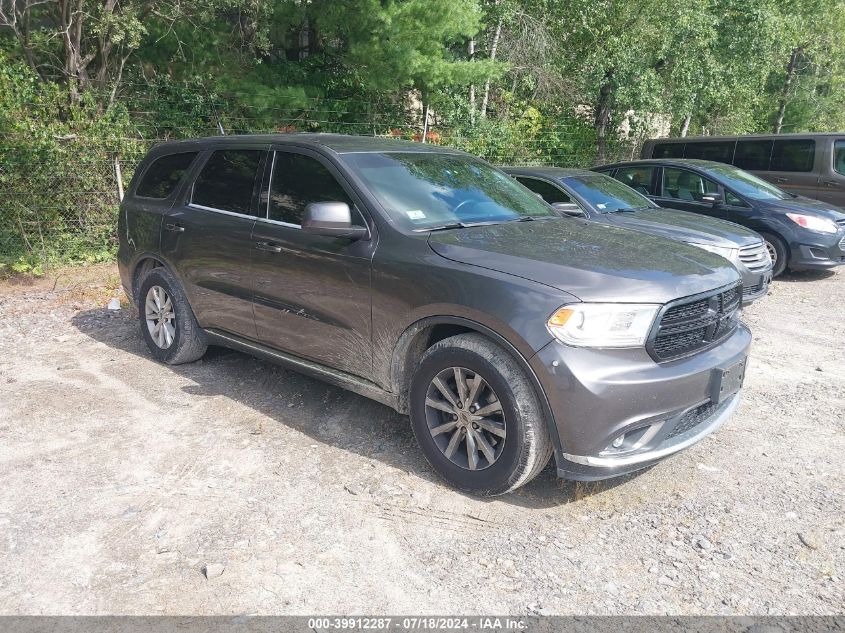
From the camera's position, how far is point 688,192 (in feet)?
31.4

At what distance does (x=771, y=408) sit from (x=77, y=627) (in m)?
4.43

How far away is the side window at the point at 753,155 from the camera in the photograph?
11.5 meters

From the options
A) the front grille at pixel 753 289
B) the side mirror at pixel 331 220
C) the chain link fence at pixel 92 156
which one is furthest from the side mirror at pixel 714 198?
the side mirror at pixel 331 220

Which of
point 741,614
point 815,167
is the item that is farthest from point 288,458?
point 815,167

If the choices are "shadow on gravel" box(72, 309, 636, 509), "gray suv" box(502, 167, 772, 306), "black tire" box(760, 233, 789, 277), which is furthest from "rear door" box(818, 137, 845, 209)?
"shadow on gravel" box(72, 309, 636, 509)

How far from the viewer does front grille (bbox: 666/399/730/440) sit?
337cm

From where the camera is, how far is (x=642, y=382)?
3133 mm

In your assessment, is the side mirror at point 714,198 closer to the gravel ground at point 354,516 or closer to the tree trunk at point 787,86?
the gravel ground at point 354,516

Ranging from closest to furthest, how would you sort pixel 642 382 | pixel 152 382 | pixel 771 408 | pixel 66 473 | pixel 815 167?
pixel 642 382 → pixel 66 473 → pixel 771 408 → pixel 152 382 → pixel 815 167

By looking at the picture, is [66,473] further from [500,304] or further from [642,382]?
[642,382]

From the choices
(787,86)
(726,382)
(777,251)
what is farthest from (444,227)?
(787,86)

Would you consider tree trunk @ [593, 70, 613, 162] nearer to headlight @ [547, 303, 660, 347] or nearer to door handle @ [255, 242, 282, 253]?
door handle @ [255, 242, 282, 253]

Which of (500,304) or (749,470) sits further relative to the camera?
(749,470)

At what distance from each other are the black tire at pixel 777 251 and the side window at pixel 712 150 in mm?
Answer: 3436
